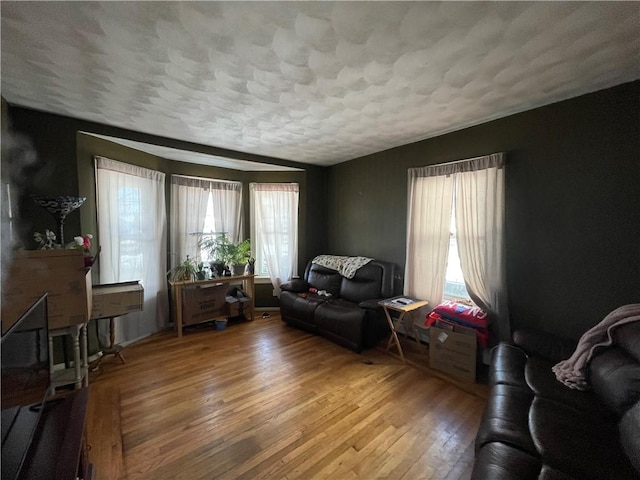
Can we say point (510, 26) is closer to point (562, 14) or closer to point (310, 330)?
point (562, 14)

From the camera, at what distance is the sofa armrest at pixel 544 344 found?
75.2 inches

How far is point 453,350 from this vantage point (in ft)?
8.25

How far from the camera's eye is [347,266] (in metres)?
3.74

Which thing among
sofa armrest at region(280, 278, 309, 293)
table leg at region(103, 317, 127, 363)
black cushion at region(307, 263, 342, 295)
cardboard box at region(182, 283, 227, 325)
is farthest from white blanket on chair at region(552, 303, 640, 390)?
table leg at region(103, 317, 127, 363)

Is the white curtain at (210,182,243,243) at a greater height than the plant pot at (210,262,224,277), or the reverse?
the white curtain at (210,182,243,243)

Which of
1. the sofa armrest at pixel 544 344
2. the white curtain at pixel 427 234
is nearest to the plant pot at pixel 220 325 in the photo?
the white curtain at pixel 427 234

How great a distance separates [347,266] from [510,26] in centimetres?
288

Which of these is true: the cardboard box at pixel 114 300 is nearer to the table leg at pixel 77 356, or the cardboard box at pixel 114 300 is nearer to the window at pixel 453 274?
the table leg at pixel 77 356

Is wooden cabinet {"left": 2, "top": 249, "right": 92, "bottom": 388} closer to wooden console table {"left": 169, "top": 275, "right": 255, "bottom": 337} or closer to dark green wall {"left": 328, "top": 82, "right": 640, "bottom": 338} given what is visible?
wooden console table {"left": 169, "top": 275, "right": 255, "bottom": 337}

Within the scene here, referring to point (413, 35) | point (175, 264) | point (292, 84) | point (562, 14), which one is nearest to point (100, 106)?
point (292, 84)

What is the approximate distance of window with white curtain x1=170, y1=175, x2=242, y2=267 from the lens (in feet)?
12.1

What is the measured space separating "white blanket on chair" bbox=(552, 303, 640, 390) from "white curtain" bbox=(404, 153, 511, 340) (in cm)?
74

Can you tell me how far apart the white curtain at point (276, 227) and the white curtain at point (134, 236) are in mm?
1378

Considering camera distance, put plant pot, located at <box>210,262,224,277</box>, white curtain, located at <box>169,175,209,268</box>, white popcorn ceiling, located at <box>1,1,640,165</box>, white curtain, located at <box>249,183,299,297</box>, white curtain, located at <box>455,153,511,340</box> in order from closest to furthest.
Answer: white popcorn ceiling, located at <box>1,1,640,165</box> < white curtain, located at <box>455,153,511,340</box> < white curtain, located at <box>169,175,209,268</box> < plant pot, located at <box>210,262,224,277</box> < white curtain, located at <box>249,183,299,297</box>
